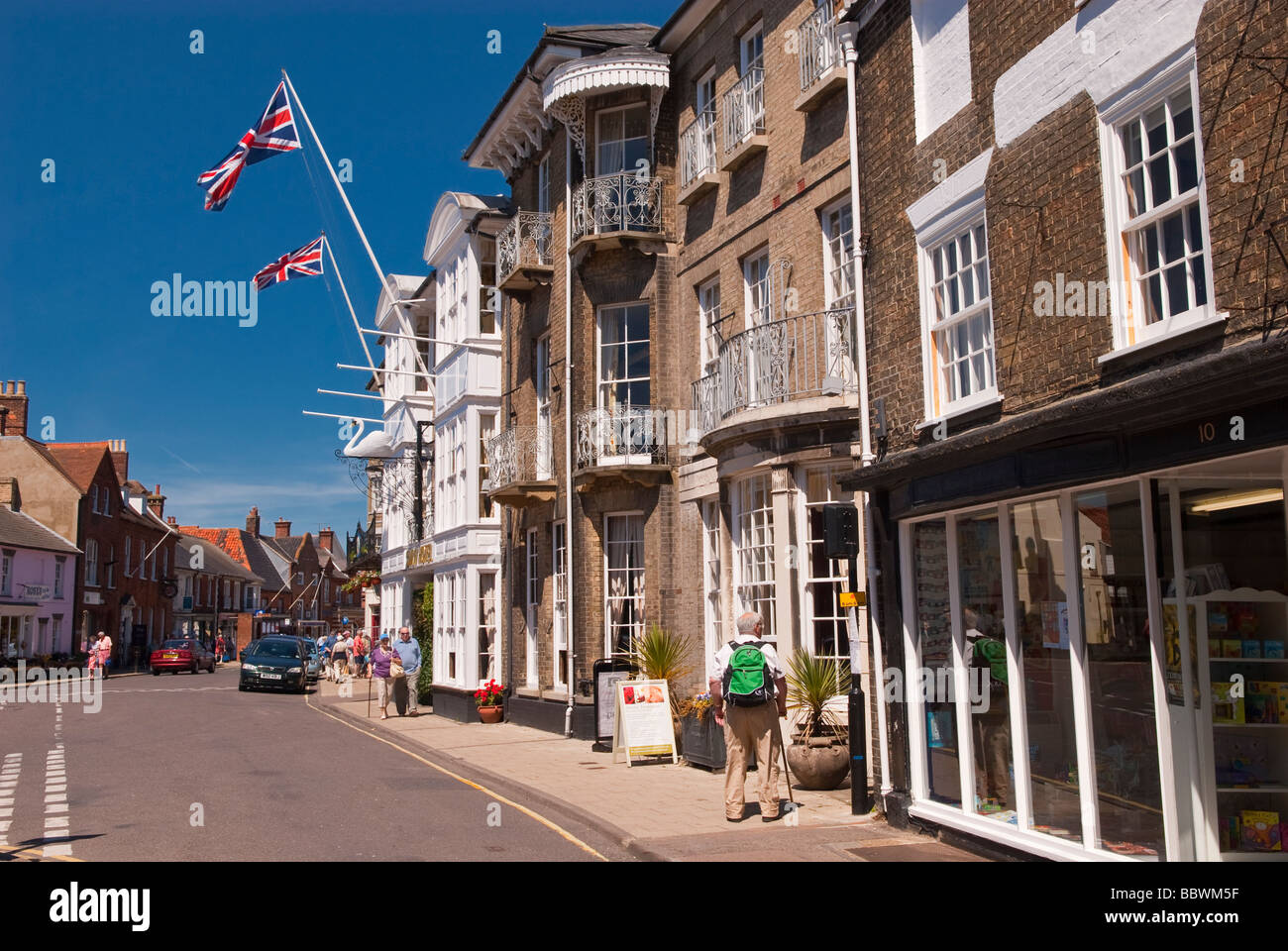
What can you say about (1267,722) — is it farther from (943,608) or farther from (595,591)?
(595,591)

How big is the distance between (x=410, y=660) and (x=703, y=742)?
37.6ft

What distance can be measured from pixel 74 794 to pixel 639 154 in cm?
1206

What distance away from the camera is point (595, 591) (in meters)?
17.7

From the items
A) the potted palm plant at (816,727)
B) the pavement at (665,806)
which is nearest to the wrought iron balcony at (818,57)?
the potted palm plant at (816,727)

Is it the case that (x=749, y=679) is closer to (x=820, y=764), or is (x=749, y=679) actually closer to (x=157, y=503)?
(x=820, y=764)

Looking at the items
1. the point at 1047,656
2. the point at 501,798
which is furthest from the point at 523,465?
the point at 1047,656

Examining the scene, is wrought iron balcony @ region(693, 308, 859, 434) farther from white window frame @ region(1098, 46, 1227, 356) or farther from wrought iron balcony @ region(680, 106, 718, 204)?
white window frame @ region(1098, 46, 1227, 356)

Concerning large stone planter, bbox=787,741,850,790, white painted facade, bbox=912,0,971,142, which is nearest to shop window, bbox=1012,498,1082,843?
large stone planter, bbox=787,741,850,790

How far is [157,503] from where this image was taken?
7000cm

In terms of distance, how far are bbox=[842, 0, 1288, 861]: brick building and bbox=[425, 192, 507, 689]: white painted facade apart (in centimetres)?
1347

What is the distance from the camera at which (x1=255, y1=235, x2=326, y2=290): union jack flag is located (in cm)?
2366

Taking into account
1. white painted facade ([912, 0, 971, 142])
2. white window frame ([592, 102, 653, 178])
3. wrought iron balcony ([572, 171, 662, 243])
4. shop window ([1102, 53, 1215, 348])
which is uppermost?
white window frame ([592, 102, 653, 178])

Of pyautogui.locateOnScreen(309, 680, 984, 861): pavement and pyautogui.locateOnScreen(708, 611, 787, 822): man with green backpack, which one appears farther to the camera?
pyautogui.locateOnScreen(708, 611, 787, 822): man with green backpack

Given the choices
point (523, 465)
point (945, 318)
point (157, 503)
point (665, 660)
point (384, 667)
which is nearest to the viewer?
point (945, 318)
